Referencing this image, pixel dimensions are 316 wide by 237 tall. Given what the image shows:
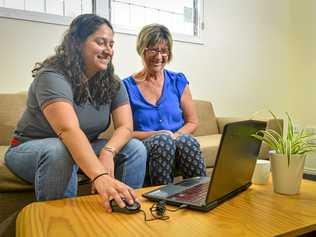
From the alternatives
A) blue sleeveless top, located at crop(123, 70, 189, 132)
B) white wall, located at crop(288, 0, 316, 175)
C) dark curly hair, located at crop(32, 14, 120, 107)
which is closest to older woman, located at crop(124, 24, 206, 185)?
blue sleeveless top, located at crop(123, 70, 189, 132)

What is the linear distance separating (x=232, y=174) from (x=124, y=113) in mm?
705

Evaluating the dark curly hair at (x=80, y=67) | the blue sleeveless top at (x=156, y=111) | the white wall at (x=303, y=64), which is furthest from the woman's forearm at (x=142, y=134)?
the white wall at (x=303, y=64)

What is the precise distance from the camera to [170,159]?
1.53 metres

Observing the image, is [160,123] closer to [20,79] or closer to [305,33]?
[20,79]

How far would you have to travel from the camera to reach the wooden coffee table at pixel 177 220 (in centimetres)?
77

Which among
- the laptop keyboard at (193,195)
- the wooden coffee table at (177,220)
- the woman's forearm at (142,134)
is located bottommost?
the wooden coffee table at (177,220)

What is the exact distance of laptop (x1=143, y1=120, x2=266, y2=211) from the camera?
2.97ft

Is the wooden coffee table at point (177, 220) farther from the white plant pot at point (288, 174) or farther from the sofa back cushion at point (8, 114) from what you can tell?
the sofa back cushion at point (8, 114)

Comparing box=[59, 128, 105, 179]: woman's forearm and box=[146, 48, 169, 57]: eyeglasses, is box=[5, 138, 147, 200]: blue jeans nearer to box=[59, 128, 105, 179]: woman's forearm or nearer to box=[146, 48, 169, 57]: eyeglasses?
box=[59, 128, 105, 179]: woman's forearm

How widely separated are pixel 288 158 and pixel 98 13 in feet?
6.20

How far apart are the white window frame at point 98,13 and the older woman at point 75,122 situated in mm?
896

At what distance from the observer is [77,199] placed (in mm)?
1015

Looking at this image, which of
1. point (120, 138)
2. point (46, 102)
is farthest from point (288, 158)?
point (46, 102)

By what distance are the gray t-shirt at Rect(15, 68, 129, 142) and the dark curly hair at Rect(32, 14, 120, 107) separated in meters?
0.03
